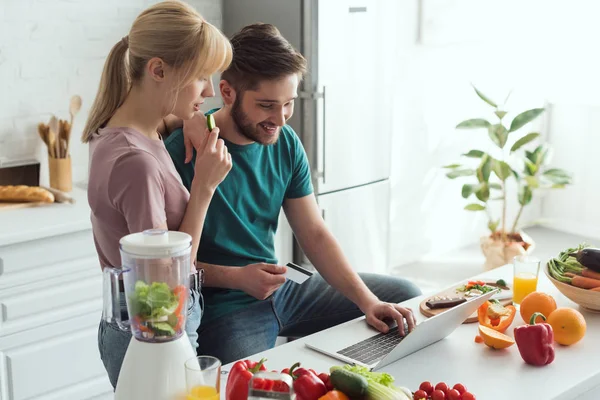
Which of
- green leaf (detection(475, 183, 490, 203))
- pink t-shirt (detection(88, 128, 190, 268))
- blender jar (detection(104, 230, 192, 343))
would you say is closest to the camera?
blender jar (detection(104, 230, 192, 343))

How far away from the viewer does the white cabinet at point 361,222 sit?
388 cm

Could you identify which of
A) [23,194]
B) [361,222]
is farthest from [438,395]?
[361,222]

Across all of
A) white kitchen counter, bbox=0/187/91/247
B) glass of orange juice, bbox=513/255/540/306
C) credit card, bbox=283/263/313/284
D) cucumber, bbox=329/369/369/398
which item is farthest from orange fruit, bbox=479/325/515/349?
white kitchen counter, bbox=0/187/91/247

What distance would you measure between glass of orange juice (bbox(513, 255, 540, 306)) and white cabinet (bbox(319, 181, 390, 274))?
156 centimetres

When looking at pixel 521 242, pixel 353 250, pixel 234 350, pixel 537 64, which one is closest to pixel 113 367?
pixel 234 350

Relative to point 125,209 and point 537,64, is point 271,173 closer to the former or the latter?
point 125,209

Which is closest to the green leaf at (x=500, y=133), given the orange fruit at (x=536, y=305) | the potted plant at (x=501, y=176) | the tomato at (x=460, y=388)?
the potted plant at (x=501, y=176)

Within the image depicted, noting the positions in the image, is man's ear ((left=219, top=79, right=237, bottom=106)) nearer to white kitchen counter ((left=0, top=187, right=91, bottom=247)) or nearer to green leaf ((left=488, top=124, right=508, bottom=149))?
white kitchen counter ((left=0, top=187, right=91, bottom=247))

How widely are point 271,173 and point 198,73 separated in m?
0.66

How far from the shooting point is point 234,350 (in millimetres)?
2312

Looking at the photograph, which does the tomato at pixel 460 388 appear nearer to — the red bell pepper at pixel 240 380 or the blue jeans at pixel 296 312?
the red bell pepper at pixel 240 380

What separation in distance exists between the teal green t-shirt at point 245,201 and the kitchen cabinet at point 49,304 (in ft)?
2.50

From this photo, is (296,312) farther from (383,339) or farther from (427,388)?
(427,388)

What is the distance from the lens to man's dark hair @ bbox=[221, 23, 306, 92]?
237 cm
